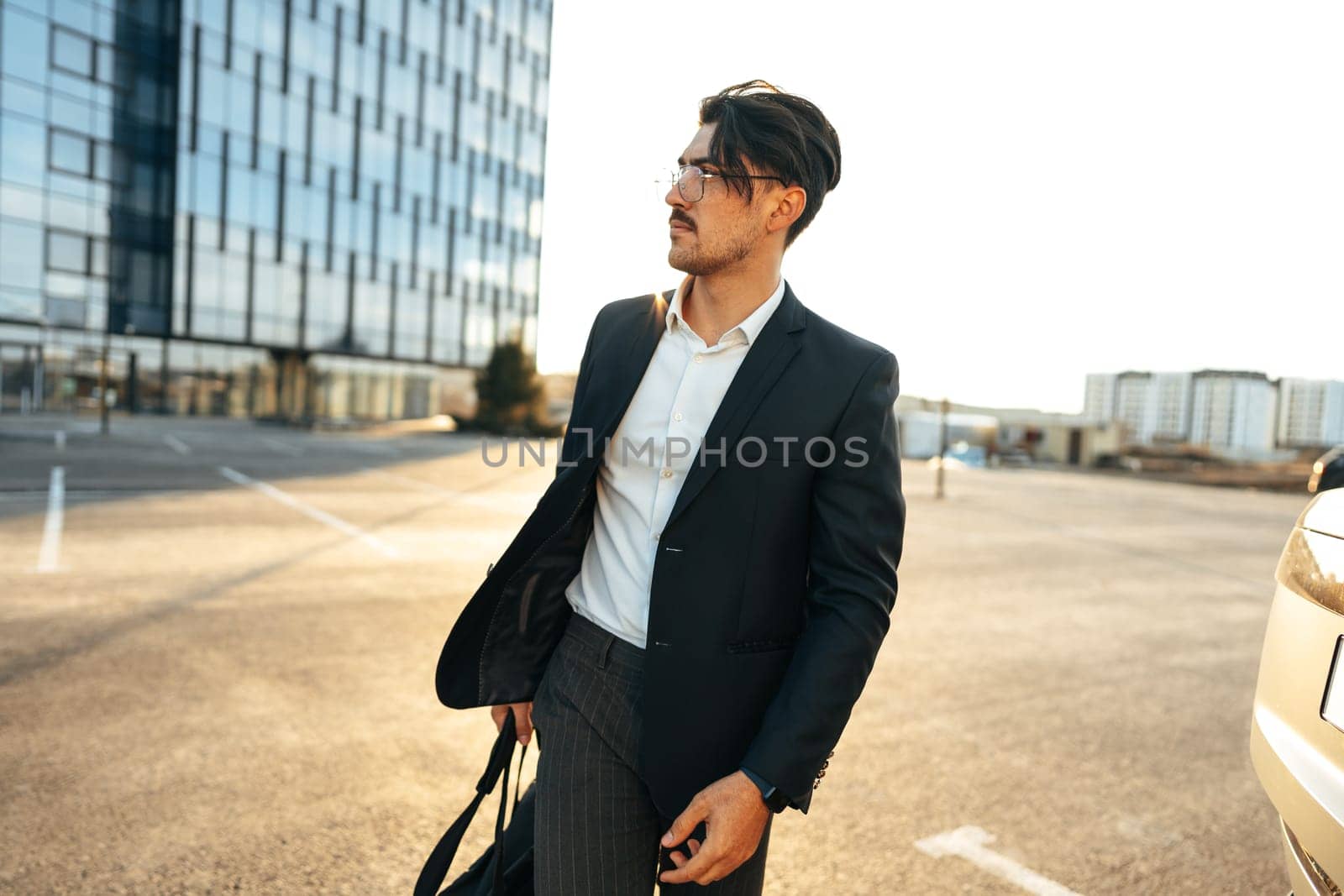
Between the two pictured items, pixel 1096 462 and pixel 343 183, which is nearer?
pixel 343 183

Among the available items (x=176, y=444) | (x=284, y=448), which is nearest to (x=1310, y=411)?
(x=284, y=448)

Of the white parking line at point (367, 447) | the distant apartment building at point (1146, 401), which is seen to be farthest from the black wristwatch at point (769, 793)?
the distant apartment building at point (1146, 401)

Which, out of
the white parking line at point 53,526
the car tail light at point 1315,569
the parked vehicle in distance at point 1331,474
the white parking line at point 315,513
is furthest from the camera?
the white parking line at point 315,513

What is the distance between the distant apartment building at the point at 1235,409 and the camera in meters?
111

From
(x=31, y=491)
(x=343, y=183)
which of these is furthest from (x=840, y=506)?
(x=343, y=183)

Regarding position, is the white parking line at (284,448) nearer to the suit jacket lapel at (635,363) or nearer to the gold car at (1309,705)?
the suit jacket lapel at (635,363)

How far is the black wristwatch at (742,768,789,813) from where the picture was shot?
1.52 metres

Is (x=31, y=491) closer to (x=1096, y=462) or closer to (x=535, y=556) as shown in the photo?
(x=535, y=556)

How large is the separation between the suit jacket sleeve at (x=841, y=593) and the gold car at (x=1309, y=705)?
2.88ft

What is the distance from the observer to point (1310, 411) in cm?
12094

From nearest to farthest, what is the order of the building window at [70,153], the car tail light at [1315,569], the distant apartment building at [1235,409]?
the car tail light at [1315,569] < the building window at [70,153] < the distant apartment building at [1235,409]

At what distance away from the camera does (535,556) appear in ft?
5.99

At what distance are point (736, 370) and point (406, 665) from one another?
14.1ft

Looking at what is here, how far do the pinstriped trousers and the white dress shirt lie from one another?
0.10 meters
